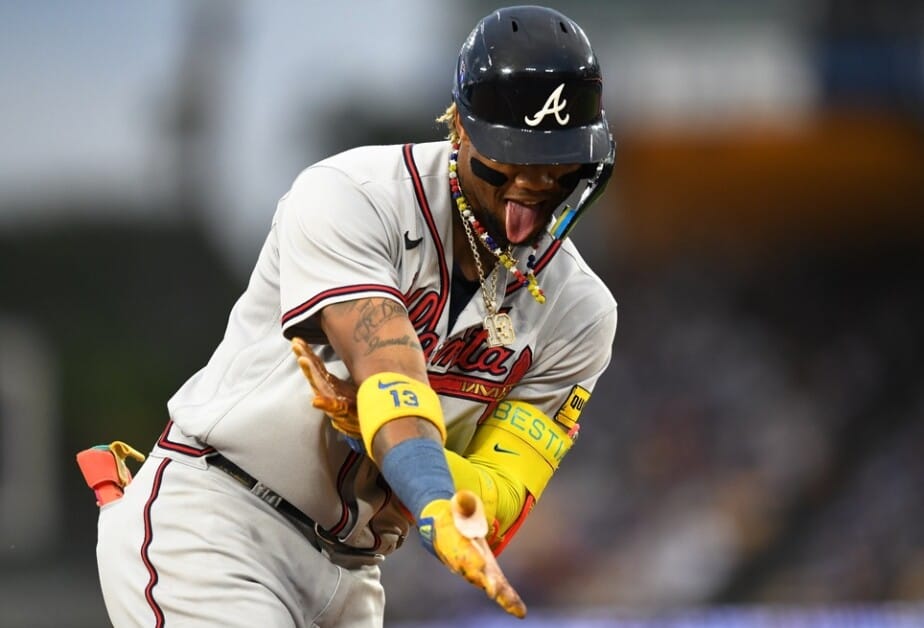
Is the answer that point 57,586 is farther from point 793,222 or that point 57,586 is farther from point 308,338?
point 308,338

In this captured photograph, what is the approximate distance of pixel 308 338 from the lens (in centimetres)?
261

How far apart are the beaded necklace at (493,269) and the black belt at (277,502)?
0.53 meters

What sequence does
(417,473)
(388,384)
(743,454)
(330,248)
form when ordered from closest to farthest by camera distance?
(417,473)
(388,384)
(330,248)
(743,454)

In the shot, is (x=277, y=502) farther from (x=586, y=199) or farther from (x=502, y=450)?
(x=586, y=199)

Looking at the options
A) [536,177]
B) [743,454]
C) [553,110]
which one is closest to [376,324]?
[536,177]

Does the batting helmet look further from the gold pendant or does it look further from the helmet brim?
the gold pendant

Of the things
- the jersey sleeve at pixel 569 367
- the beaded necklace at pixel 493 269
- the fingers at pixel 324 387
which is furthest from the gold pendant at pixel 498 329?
the fingers at pixel 324 387

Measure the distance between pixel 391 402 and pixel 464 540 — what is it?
333 millimetres

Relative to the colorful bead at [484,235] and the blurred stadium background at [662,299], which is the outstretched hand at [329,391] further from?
the blurred stadium background at [662,299]

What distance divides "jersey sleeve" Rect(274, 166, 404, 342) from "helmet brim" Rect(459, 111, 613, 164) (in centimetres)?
24

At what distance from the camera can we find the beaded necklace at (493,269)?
2721 millimetres

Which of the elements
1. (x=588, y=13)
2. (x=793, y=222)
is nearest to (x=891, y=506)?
(x=793, y=222)

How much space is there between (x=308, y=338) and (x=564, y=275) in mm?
637

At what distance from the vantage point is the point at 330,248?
2.51m
